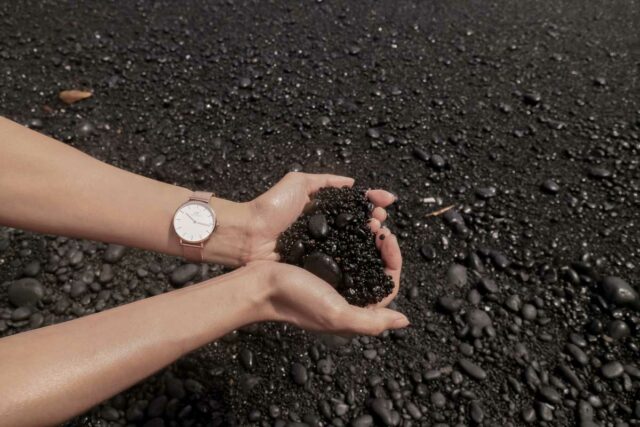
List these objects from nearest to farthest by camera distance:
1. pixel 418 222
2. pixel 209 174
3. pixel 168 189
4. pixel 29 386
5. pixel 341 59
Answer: pixel 29 386, pixel 168 189, pixel 418 222, pixel 209 174, pixel 341 59

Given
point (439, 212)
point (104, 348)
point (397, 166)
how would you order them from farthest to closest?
point (397, 166)
point (439, 212)
point (104, 348)

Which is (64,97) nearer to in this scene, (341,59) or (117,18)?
(117,18)

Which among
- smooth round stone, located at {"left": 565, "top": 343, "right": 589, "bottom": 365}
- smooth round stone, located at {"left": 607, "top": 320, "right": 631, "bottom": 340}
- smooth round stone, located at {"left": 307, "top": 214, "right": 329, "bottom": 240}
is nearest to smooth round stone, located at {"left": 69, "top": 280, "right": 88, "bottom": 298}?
smooth round stone, located at {"left": 307, "top": 214, "right": 329, "bottom": 240}

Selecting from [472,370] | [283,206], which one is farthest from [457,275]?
[283,206]

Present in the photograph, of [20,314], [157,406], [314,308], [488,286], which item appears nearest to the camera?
[314,308]

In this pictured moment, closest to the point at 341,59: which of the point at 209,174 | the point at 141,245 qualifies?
the point at 209,174

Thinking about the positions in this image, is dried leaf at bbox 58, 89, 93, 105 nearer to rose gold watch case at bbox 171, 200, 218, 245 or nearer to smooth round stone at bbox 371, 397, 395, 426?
rose gold watch case at bbox 171, 200, 218, 245

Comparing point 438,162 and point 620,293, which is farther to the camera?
point 438,162

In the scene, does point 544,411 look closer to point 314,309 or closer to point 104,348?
point 314,309
